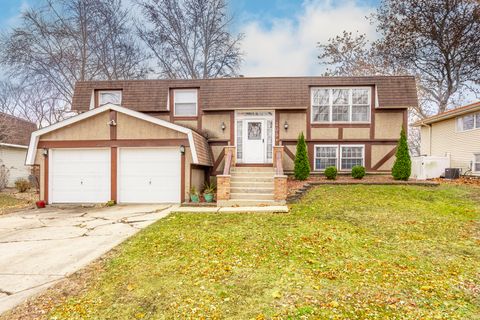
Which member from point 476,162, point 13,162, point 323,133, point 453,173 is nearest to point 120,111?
point 323,133

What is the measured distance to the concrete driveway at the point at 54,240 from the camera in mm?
4052

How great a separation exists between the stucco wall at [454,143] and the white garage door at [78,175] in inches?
647

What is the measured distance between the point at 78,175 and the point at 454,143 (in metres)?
18.0

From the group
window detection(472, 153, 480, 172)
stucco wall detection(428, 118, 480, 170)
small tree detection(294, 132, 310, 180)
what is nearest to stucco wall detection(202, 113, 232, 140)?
small tree detection(294, 132, 310, 180)

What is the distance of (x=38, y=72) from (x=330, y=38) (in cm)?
2130

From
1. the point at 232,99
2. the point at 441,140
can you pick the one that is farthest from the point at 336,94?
the point at 441,140

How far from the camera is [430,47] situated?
18.9m

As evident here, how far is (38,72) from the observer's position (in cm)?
1803

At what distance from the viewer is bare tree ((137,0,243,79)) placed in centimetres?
2112

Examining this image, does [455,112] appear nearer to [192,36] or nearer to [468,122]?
[468,122]

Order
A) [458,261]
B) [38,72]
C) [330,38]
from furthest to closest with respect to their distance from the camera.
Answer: [330,38]
[38,72]
[458,261]

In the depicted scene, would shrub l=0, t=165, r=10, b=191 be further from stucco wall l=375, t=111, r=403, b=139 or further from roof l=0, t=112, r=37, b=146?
stucco wall l=375, t=111, r=403, b=139

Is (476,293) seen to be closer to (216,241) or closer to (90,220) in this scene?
(216,241)

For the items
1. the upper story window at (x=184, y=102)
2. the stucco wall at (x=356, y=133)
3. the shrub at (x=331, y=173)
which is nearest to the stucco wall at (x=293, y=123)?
the stucco wall at (x=356, y=133)
